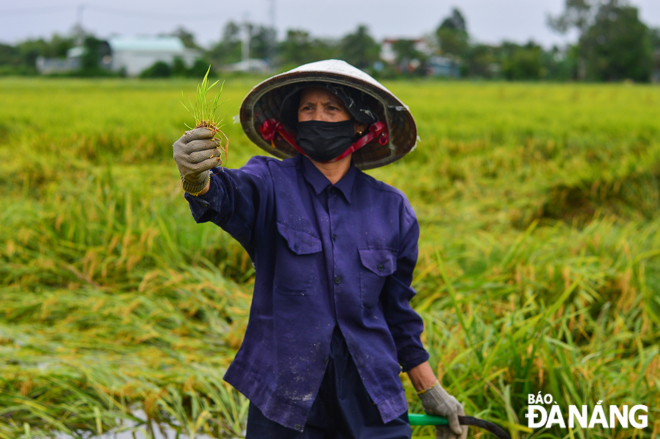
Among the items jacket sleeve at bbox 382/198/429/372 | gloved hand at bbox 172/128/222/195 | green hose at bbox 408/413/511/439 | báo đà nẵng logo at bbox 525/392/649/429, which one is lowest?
báo đà nẵng logo at bbox 525/392/649/429

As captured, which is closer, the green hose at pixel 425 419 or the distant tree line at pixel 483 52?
the green hose at pixel 425 419

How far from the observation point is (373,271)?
1.47 m

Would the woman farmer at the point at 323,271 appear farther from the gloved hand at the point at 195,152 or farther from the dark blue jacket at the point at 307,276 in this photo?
the gloved hand at the point at 195,152

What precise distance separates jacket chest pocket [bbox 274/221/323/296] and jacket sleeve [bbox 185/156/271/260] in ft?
0.27

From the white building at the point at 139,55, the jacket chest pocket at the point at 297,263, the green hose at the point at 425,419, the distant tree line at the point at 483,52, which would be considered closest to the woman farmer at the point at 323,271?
the jacket chest pocket at the point at 297,263

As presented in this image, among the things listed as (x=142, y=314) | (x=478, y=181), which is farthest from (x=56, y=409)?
(x=478, y=181)

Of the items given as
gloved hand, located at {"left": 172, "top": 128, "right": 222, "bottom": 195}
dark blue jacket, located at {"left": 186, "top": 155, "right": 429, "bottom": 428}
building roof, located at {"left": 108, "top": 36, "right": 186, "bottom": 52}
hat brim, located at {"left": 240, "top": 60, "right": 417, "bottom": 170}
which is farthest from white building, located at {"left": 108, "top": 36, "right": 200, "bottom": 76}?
gloved hand, located at {"left": 172, "top": 128, "right": 222, "bottom": 195}

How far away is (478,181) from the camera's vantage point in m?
5.70

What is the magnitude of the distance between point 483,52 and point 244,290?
42.1 metres

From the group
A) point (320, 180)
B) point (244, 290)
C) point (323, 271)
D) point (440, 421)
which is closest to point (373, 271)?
point (323, 271)

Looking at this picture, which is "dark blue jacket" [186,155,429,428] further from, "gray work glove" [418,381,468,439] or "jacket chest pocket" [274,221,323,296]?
"gray work glove" [418,381,468,439]

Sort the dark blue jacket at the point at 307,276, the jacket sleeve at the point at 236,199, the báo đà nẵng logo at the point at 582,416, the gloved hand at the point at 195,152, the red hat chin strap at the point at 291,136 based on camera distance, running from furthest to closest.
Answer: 1. the báo đà nẵng logo at the point at 582,416
2. the red hat chin strap at the point at 291,136
3. the dark blue jacket at the point at 307,276
4. the jacket sleeve at the point at 236,199
5. the gloved hand at the point at 195,152

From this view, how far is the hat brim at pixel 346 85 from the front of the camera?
4.75ft

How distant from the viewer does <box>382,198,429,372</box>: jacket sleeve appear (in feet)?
5.18
